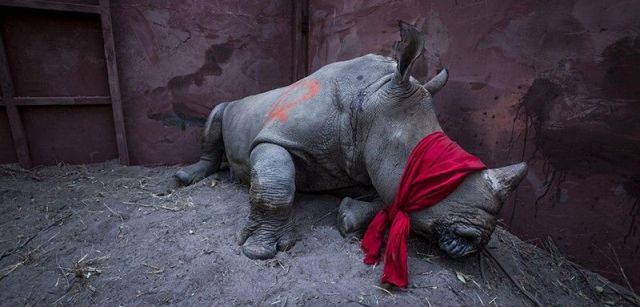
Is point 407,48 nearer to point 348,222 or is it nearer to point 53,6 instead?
point 348,222

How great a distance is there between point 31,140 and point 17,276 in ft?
8.33

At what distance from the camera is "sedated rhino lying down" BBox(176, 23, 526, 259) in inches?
73.5

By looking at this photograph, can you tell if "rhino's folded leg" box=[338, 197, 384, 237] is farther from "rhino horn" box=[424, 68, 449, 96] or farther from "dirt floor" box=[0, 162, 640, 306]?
"rhino horn" box=[424, 68, 449, 96]

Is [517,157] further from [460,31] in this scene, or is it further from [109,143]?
[109,143]

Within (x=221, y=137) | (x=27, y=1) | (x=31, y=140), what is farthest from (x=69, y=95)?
(x=221, y=137)

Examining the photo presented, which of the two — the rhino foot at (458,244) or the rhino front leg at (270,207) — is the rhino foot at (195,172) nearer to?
the rhino front leg at (270,207)

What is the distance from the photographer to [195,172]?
3.94m

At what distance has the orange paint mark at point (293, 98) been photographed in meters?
2.66

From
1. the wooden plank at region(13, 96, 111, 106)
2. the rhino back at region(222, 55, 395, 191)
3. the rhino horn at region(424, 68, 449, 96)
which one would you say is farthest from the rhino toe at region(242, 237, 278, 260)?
the wooden plank at region(13, 96, 111, 106)

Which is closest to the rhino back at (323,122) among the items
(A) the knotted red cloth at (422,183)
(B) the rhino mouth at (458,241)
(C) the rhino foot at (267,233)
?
(C) the rhino foot at (267,233)

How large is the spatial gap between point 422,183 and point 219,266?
138 cm

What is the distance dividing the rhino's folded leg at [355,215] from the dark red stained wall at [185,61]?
2832 mm

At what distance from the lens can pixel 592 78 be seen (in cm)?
216

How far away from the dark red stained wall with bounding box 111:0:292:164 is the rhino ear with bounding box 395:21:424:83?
311 centimetres
